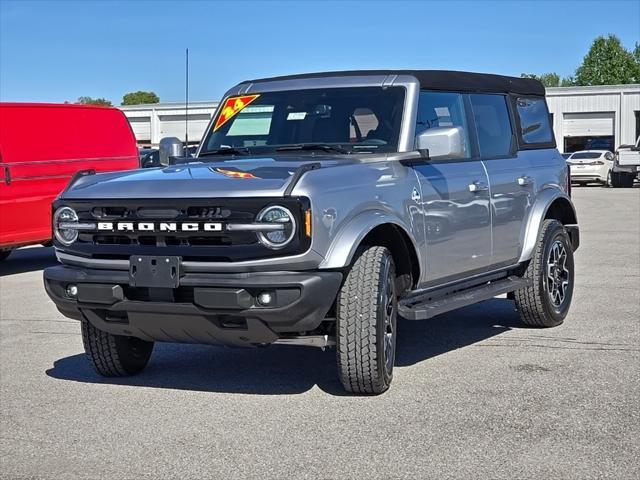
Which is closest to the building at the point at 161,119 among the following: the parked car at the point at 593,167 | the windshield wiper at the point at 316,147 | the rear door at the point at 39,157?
the parked car at the point at 593,167

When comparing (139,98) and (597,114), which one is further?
(139,98)

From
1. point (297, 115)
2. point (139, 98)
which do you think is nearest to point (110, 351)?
point (297, 115)

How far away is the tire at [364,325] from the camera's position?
5531mm

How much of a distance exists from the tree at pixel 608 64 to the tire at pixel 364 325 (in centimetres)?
11600

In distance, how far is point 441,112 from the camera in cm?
708

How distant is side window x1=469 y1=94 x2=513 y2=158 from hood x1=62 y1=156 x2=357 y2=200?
5.66 feet

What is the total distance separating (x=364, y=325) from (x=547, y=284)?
289 cm

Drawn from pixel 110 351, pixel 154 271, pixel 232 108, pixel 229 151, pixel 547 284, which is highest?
pixel 232 108

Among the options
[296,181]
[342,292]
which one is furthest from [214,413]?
→ [296,181]

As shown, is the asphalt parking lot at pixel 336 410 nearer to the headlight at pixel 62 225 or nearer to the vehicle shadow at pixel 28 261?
the headlight at pixel 62 225

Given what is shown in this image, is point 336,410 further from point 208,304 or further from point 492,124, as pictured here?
point 492,124

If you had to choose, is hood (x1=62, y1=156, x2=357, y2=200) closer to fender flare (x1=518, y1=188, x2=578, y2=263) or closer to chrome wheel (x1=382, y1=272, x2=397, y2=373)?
chrome wheel (x1=382, y1=272, x2=397, y2=373)

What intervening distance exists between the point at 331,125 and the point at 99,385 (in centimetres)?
224

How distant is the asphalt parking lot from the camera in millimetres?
4590
